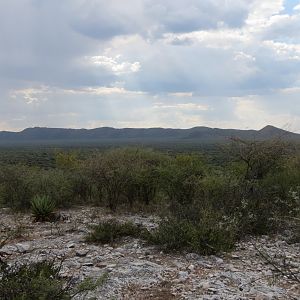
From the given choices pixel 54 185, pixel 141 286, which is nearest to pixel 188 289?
pixel 141 286

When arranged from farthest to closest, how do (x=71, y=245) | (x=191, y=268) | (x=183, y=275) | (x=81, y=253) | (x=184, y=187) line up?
(x=184, y=187)
(x=71, y=245)
(x=81, y=253)
(x=191, y=268)
(x=183, y=275)

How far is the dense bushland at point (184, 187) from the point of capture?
10742 mm

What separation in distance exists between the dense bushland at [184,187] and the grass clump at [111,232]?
30.3 inches

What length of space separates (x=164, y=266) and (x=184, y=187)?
642 cm

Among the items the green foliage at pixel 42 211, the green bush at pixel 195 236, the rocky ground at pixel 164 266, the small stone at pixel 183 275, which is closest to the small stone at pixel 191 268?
the rocky ground at pixel 164 266

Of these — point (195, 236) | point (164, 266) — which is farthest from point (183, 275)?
point (195, 236)

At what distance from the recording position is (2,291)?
4.68 metres

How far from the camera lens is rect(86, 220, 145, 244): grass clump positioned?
1006 cm

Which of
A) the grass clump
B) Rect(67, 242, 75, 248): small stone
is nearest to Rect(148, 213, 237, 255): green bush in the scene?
the grass clump

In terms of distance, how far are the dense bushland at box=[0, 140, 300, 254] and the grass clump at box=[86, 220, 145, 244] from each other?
769 millimetres

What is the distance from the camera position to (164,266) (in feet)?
27.3

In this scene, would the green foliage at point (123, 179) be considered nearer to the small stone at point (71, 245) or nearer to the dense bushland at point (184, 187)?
the dense bushland at point (184, 187)

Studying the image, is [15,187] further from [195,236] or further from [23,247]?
[195,236]

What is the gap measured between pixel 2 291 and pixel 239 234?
266 inches
